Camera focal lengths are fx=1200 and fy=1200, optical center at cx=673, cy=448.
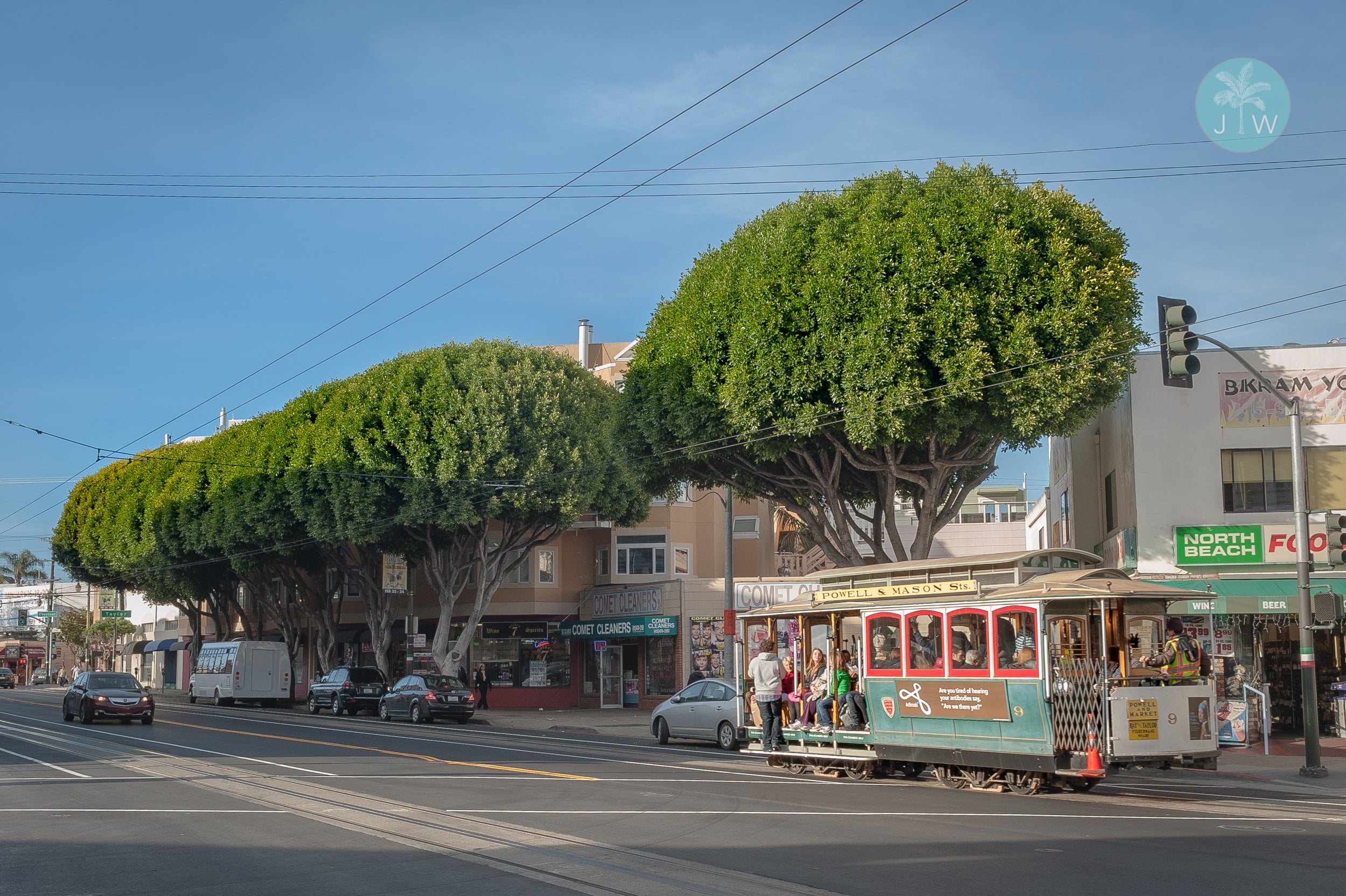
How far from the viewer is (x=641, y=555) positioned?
4712 centimetres

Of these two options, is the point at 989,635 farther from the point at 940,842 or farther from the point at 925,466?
the point at 925,466

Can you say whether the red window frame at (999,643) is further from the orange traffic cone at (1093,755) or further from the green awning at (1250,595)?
the green awning at (1250,595)

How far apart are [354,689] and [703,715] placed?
1929 centimetres

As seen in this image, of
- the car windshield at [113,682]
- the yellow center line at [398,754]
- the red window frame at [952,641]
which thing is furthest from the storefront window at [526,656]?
the red window frame at [952,641]

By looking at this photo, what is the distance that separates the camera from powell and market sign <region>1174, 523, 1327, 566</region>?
2434 centimetres

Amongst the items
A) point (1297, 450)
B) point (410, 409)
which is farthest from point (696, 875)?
point (410, 409)

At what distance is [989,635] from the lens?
15.8 metres

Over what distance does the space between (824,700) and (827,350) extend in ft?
27.7

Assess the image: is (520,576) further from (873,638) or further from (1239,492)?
(873,638)

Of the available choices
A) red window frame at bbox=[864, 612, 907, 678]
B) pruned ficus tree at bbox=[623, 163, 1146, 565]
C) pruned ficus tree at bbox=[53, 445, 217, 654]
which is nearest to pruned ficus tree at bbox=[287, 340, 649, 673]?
pruned ficus tree at bbox=[623, 163, 1146, 565]

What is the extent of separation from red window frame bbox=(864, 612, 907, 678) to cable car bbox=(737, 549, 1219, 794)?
0.02 metres

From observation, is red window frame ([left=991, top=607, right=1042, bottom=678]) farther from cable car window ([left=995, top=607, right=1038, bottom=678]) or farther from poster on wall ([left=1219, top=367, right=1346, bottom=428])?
poster on wall ([left=1219, top=367, right=1346, bottom=428])

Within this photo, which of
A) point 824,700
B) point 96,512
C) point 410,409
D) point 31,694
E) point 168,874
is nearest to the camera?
point 168,874

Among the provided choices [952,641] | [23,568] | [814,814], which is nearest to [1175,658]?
[952,641]
